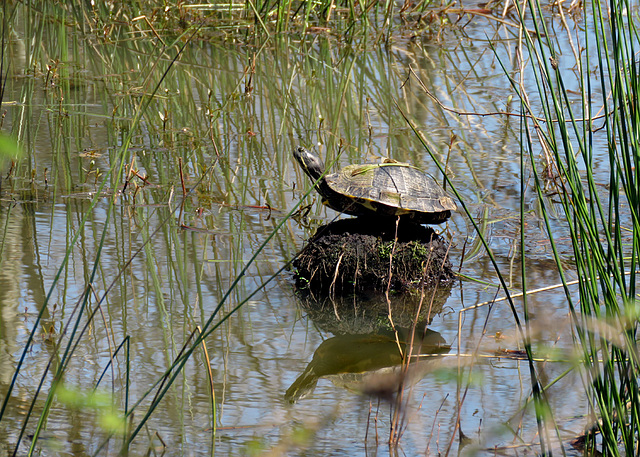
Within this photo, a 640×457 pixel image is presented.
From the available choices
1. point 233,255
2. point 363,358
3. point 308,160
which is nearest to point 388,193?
point 308,160

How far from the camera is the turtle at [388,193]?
3.62m

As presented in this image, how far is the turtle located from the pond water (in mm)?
337

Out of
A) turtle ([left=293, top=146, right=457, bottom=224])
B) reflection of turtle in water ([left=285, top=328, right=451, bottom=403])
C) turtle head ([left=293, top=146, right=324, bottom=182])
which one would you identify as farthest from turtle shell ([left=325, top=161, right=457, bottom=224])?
reflection of turtle in water ([left=285, top=328, right=451, bottom=403])

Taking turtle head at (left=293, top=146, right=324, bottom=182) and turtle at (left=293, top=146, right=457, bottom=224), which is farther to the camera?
turtle head at (left=293, top=146, right=324, bottom=182)

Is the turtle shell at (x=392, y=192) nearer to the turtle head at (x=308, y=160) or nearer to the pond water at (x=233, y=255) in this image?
the turtle head at (x=308, y=160)

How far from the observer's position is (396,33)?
8.55 meters

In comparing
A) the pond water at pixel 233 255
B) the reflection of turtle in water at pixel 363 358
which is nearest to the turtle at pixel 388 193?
the pond water at pixel 233 255

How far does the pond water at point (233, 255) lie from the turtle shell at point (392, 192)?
0.35m

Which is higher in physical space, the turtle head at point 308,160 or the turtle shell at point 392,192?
the turtle head at point 308,160

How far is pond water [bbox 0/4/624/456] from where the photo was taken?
2418mm

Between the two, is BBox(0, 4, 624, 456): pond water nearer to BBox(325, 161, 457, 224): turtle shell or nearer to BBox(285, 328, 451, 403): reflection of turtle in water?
BBox(285, 328, 451, 403): reflection of turtle in water

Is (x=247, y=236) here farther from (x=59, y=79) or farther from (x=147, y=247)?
(x=59, y=79)

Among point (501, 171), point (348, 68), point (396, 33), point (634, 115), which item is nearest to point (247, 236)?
point (501, 171)

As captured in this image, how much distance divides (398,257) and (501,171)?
175 cm
